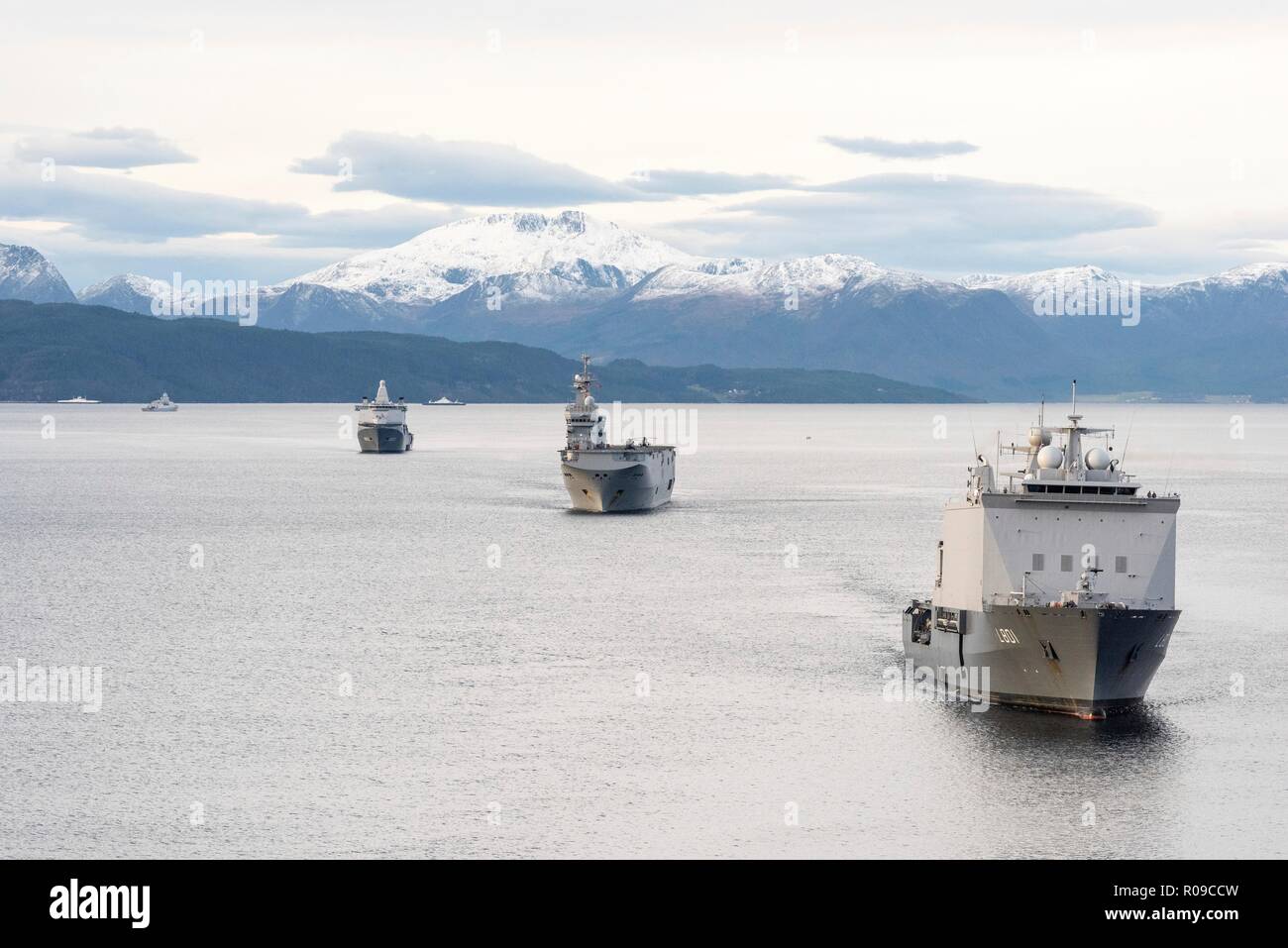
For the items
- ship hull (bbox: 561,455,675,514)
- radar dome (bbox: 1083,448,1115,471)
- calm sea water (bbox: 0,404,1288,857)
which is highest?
radar dome (bbox: 1083,448,1115,471)

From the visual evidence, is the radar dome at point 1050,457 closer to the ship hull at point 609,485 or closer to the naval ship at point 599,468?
the naval ship at point 599,468

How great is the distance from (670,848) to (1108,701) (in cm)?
2164

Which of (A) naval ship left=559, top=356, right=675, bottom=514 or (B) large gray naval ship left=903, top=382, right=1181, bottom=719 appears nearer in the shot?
(B) large gray naval ship left=903, top=382, right=1181, bottom=719

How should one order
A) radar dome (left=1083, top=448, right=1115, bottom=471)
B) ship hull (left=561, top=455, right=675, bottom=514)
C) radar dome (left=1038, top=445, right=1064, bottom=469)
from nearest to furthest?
radar dome (left=1083, top=448, right=1115, bottom=471) → radar dome (left=1038, top=445, right=1064, bottom=469) → ship hull (left=561, top=455, right=675, bottom=514)

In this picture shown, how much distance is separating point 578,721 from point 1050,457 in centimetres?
2049

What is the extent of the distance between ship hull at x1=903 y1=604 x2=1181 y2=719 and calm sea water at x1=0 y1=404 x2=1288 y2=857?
3.52 ft

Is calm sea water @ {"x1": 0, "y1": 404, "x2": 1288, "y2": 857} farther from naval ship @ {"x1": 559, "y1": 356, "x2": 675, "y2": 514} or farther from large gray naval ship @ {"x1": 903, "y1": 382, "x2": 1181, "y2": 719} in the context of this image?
naval ship @ {"x1": 559, "y1": 356, "x2": 675, "y2": 514}

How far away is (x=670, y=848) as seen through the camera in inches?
1690

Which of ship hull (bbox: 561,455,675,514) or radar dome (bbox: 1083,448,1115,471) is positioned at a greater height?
radar dome (bbox: 1083,448,1115,471)

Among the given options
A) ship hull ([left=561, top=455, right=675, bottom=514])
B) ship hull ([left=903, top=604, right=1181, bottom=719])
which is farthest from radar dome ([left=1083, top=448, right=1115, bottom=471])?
ship hull ([left=561, top=455, right=675, bottom=514])

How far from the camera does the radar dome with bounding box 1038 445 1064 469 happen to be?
58.0 meters

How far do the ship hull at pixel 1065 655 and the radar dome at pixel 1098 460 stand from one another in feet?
20.0
